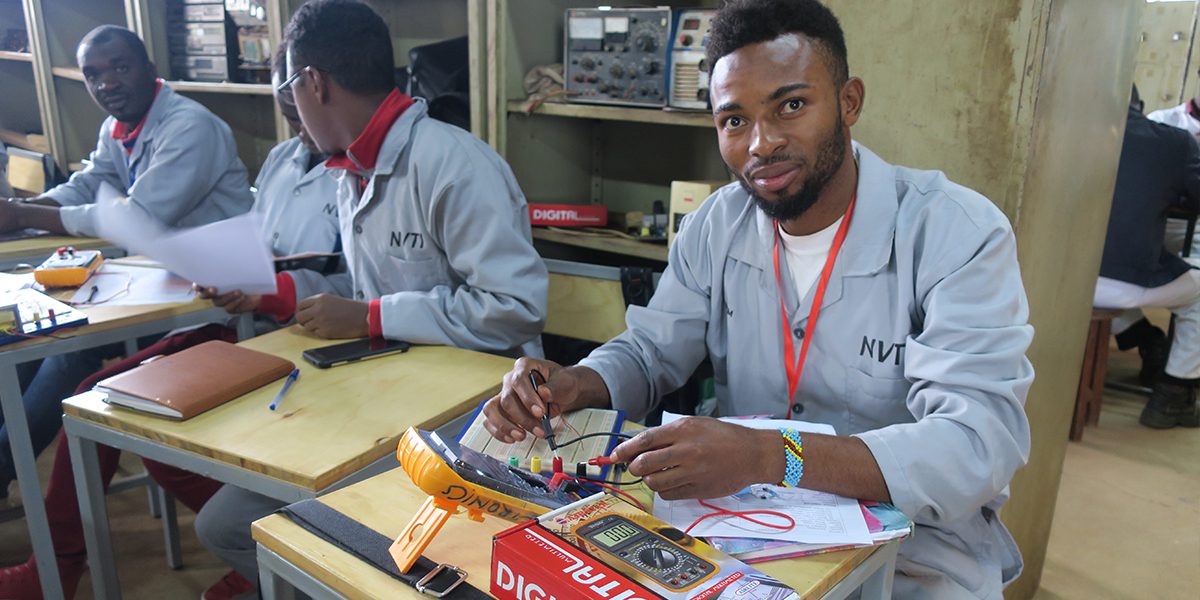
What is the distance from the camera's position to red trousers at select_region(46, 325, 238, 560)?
5.81 feet

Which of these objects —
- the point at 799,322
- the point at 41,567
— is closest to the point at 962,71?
the point at 799,322

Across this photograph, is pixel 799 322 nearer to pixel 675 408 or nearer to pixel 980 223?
pixel 980 223

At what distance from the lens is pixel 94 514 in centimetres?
145

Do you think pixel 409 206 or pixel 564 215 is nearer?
pixel 409 206

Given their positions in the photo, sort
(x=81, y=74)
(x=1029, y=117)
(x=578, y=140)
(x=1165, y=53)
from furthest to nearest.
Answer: (x=1165, y=53) → (x=81, y=74) → (x=578, y=140) → (x=1029, y=117)

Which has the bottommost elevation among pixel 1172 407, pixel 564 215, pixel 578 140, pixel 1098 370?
pixel 1172 407

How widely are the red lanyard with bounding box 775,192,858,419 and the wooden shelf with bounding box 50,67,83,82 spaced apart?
12.4ft

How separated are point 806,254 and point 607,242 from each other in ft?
4.24

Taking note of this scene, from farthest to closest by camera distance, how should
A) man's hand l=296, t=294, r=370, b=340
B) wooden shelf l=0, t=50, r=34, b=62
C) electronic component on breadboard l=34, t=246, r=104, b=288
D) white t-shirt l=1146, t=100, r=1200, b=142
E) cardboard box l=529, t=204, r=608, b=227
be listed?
1. wooden shelf l=0, t=50, r=34, b=62
2. white t-shirt l=1146, t=100, r=1200, b=142
3. cardboard box l=529, t=204, r=608, b=227
4. electronic component on breadboard l=34, t=246, r=104, b=288
5. man's hand l=296, t=294, r=370, b=340

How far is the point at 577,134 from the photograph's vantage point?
291cm

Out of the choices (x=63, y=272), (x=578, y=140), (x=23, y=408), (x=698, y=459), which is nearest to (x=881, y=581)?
(x=698, y=459)

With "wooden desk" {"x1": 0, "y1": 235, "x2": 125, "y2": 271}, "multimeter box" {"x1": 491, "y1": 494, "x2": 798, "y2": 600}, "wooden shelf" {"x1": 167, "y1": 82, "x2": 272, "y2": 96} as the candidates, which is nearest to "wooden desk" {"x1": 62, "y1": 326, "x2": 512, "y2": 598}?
"multimeter box" {"x1": 491, "y1": 494, "x2": 798, "y2": 600}

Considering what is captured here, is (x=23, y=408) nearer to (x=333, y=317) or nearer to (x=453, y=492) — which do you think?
(x=333, y=317)

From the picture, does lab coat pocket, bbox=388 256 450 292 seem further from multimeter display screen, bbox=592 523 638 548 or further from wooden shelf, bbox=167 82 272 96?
wooden shelf, bbox=167 82 272 96
